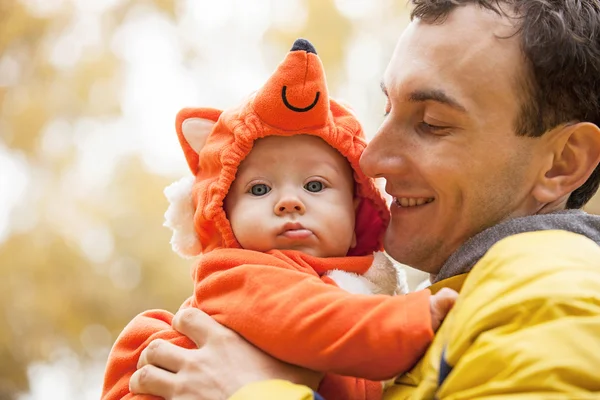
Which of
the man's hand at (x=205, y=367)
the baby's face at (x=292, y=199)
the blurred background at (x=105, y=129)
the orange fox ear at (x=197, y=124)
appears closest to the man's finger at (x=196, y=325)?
the man's hand at (x=205, y=367)

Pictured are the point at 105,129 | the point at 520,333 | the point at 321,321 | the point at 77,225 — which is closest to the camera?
the point at 520,333

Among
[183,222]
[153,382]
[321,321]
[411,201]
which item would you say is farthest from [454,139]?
[153,382]

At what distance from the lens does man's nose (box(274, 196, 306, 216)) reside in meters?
1.55

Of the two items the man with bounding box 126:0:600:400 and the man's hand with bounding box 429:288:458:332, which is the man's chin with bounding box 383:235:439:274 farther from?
the man's hand with bounding box 429:288:458:332

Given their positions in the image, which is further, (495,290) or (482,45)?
(482,45)

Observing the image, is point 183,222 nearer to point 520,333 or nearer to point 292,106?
point 292,106

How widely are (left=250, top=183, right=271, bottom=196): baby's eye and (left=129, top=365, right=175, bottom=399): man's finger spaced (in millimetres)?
401

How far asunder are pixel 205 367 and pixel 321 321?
268mm

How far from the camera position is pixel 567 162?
5.37 feet

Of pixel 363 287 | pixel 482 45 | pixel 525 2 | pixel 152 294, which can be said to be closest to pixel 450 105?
pixel 482 45

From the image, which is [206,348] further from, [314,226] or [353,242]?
[353,242]

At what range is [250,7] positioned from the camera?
16.6 feet

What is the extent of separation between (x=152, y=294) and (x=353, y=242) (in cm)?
297

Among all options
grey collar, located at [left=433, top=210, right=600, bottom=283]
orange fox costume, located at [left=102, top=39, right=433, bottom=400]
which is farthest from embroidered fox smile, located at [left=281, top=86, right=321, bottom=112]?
grey collar, located at [left=433, top=210, right=600, bottom=283]
